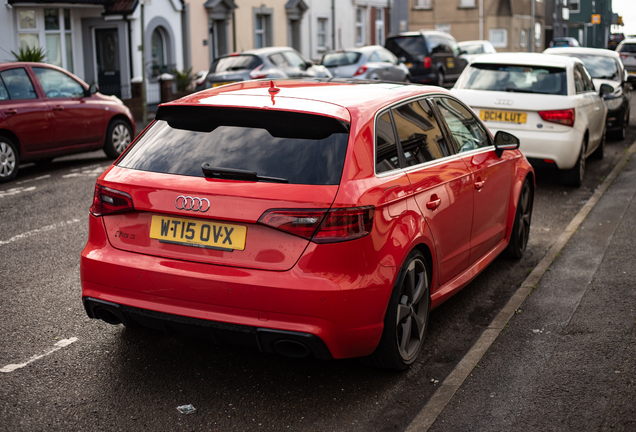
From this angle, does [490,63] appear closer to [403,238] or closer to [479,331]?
[479,331]

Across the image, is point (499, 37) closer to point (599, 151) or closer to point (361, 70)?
point (361, 70)

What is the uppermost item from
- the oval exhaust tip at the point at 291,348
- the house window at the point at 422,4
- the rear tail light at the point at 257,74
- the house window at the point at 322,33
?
the house window at the point at 422,4

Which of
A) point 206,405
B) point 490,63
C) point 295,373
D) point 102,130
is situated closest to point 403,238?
point 295,373

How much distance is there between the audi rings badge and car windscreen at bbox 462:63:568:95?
723cm

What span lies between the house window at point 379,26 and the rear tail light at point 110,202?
139 feet

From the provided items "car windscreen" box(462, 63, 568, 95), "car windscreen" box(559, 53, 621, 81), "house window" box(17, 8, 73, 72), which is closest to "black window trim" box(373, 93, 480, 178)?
"car windscreen" box(462, 63, 568, 95)

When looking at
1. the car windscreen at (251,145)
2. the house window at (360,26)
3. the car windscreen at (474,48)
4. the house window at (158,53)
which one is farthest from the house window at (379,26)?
the car windscreen at (251,145)

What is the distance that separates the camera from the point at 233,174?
3.93 metres

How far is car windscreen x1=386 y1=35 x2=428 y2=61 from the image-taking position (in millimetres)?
29922

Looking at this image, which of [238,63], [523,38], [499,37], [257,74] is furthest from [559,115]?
[523,38]

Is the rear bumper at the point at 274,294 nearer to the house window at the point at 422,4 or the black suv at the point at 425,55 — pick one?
the black suv at the point at 425,55

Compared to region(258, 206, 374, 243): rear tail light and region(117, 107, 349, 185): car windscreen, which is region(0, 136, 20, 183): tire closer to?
region(117, 107, 349, 185): car windscreen

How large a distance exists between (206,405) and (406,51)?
90.3ft

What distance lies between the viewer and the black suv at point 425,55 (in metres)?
29.7
